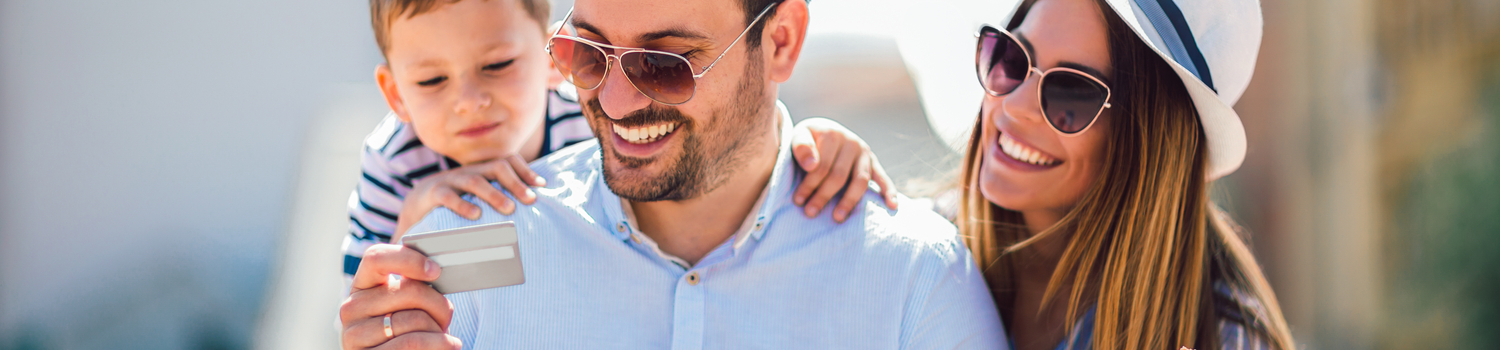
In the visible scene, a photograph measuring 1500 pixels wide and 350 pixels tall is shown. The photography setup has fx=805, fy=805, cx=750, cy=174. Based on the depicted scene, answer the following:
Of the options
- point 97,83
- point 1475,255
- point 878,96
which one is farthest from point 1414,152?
point 97,83

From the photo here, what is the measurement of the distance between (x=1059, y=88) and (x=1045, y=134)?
14 centimetres

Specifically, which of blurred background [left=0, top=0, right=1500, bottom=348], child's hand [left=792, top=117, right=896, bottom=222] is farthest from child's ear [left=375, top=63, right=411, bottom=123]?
blurred background [left=0, top=0, right=1500, bottom=348]

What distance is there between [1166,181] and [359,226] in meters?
2.19

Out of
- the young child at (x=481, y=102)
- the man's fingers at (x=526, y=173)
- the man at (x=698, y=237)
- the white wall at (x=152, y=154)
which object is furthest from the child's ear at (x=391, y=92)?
the white wall at (x=152, y=154)

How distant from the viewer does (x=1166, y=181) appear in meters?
1.84

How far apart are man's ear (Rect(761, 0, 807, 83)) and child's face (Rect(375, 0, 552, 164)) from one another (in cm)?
72

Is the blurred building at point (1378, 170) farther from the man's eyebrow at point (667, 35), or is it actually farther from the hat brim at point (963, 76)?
the man's eyebrow at point (667, 35)

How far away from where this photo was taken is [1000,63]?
191 centimetres

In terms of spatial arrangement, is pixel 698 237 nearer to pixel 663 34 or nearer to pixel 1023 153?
pixel 663 34

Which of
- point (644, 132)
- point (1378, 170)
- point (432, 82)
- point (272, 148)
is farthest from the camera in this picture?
point (1378, 170)

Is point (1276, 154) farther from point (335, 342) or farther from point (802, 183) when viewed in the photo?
point (335, 342)

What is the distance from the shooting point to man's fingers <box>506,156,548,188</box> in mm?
1835

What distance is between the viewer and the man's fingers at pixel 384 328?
51.8 inches

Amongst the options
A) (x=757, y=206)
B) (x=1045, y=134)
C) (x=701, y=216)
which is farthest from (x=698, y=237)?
(x=1045, y=134)
